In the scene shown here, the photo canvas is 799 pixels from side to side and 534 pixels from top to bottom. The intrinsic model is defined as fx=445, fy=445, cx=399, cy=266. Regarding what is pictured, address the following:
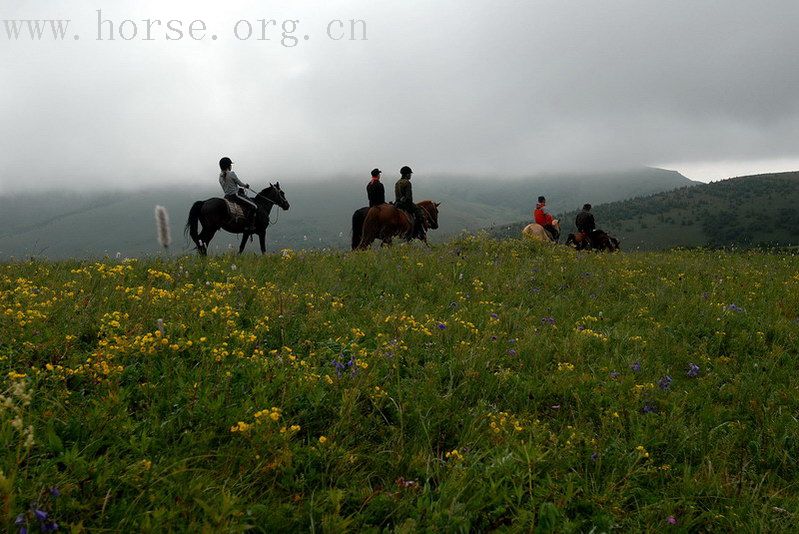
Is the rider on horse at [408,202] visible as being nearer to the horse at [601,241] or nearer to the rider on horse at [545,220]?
the rider on horse at [545,220]

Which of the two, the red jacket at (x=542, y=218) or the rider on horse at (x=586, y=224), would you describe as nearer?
the red jacket at (x=542, y=218)

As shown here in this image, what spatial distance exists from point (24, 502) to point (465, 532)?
232 centimetres

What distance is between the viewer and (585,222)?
23.4m

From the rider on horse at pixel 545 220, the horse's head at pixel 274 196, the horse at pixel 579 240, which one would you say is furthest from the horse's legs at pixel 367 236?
the horse at pixel 579 240

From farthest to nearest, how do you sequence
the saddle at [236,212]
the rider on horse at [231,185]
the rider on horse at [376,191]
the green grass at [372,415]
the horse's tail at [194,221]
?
the rider on horse at [376,191]
the saddle at [236,212]
the rider on horse at [231,185]
the horse's tail at [194,221]
the green grass at [372,415]

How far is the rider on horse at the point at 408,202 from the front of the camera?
18172 millimetres

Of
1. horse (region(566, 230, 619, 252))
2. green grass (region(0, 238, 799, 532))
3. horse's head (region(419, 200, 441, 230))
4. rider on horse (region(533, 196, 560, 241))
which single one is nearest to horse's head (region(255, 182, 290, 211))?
horse's head (region(419, 200, 441, 230))

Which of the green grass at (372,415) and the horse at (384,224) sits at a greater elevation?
the horse at (384,224)

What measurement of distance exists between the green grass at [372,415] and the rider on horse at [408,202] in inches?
468

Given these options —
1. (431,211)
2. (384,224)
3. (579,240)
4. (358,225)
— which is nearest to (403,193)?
(384,224)

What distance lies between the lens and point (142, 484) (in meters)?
2.53

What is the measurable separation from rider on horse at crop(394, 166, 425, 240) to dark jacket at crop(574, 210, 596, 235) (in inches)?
363

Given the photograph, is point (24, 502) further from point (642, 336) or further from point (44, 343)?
point (642, 336)

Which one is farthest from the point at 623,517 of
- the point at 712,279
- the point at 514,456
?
the point at 712,279
